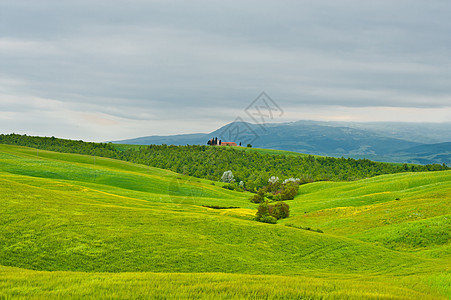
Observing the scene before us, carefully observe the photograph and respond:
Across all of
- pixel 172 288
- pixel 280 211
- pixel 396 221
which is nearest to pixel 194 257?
pixel 172 288

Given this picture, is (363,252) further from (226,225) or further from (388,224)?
(388,224)

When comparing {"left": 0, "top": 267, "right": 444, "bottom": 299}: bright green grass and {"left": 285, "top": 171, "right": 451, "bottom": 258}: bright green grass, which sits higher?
{"left": 0, "top": 267, "right": 444, "bottom": 299}: bright green grass

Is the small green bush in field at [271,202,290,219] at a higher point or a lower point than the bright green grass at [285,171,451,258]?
lower

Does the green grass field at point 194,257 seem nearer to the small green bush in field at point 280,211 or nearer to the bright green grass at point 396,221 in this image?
the bright green grass at point 396,221

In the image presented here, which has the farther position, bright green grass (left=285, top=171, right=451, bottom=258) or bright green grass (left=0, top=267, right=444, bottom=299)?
bright green grass (left=285, top=171, right=451, bottom=258)

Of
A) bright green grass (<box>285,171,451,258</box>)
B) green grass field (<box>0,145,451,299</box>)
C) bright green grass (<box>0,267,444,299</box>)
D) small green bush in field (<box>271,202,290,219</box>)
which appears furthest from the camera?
small green bush in field (<box>271,202,290,219</box>)

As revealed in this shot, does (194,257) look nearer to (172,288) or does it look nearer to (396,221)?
(172,288)

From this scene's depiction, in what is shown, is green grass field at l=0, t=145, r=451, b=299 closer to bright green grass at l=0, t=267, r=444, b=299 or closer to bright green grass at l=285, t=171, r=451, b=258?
bright green grass at l=0, t=267, r=444, b=299

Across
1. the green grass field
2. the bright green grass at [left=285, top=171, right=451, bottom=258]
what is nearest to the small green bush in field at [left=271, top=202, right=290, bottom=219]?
the bright green grass at [left=285, top=171, right=451, bottom=258]

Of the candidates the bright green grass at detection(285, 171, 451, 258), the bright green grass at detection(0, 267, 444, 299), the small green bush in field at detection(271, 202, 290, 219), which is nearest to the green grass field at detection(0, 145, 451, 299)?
the bright green grass at detection(0, 267, 444, 299)

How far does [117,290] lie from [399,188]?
266 ft

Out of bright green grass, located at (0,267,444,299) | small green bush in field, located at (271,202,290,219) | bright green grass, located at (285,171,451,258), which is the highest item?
bright green grass, located at (0,267,444,299)

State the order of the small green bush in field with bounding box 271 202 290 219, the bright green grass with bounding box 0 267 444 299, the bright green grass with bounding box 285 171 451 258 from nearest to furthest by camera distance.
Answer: the bright green grass with bounding box 0 267 444 299, the bright green grass with bounding box 285 171 451 258, the small green bush in field with bounding box 271 202 290 219

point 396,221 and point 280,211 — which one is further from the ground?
point 396,221
